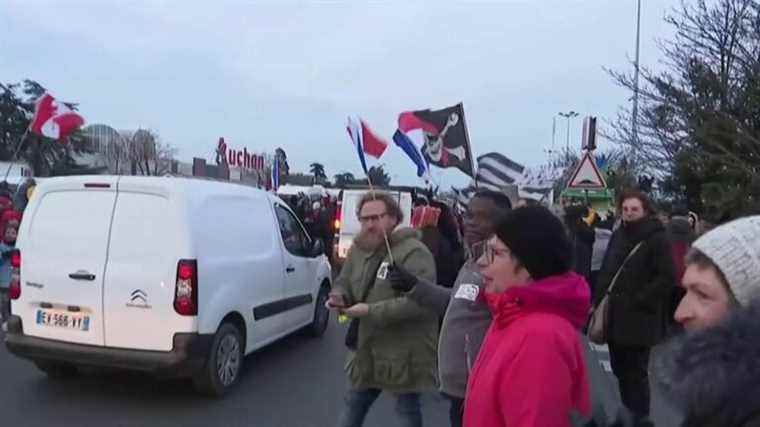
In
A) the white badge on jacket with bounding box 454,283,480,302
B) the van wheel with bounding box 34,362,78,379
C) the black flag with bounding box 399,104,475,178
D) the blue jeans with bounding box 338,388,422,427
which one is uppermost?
the black flag with bounding box 399,104,475,178

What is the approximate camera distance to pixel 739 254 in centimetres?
165

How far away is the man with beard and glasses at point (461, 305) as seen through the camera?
3439mm

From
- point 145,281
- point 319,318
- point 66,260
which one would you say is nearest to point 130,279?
point 145,281

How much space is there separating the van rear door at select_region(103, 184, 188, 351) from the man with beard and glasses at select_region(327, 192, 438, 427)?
1947 mm

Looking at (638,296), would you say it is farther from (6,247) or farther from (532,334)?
(6,247)

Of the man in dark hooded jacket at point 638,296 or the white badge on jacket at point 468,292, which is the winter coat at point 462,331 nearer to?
the white badge on jacket at point 468,292

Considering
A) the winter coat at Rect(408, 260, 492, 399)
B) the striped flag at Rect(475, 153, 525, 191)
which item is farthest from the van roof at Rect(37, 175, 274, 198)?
the striped flag at Rect(475, 153, 525, 191)

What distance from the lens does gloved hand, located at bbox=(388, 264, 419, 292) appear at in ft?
12.0

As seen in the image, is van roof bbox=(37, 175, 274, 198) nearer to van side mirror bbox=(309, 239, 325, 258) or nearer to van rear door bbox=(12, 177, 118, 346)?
van rear door bbox=(12, 177, 118, 346)

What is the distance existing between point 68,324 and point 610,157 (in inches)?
1489

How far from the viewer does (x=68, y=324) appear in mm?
5688

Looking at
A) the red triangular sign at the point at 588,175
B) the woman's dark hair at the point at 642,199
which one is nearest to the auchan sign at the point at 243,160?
the red triangular sign at the point at 588,175

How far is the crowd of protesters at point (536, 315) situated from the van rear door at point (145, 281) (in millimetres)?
1895

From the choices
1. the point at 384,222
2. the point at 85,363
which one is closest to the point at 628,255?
the point at 384,222
